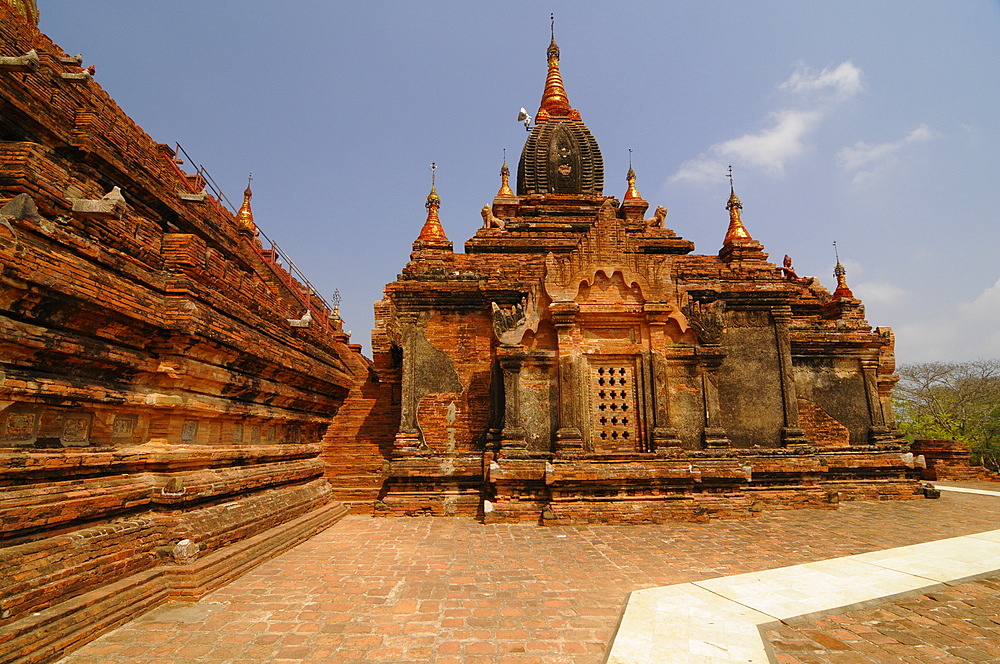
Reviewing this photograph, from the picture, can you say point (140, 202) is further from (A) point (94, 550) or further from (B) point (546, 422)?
(B) point (546, 422)

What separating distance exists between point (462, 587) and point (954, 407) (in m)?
44.2

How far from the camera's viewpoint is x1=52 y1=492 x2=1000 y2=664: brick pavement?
4.57m

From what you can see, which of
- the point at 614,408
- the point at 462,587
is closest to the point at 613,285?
the point at 614,408

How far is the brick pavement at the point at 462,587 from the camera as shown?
457 centimetres

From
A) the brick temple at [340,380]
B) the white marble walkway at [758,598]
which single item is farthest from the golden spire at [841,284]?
the white marble walkway at [758,598]

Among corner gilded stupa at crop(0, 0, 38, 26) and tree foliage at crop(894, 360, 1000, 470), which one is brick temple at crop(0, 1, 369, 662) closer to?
corner gilded stupa at crop(0, 0, 38, 26)

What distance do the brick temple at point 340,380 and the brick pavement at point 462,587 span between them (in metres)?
0.54

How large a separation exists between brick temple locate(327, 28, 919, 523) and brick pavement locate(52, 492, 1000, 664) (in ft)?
3.32

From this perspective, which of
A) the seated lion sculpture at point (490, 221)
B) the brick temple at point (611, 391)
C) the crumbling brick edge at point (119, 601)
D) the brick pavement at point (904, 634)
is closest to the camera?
the crumbling brick edge at point (119, 601)

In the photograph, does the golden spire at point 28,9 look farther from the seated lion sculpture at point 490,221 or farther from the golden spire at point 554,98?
the golden spire at point 554,98

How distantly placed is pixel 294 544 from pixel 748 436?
10.5 meters

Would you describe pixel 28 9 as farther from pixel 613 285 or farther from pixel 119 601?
pixel 613 285

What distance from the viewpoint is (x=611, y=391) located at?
480 inches

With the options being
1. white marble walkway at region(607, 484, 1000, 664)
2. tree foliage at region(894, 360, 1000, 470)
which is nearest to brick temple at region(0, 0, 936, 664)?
white marble walkway at region(607, 484, 1000, 664)
